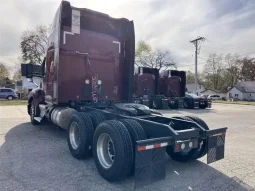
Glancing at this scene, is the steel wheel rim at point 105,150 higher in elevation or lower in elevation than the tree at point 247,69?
lower

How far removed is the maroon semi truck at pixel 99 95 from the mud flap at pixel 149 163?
359 millimetres

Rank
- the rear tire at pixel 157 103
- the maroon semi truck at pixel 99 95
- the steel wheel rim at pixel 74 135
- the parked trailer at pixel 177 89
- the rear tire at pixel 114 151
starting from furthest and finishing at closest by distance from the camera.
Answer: the parked trailer at pixel 177 89 < the rear tire at pixel 157 103 < the steel wheel rim at pixel 74 135 < the maroon semi truck at pixel 99 95 < the rear tire at pixel 114 151

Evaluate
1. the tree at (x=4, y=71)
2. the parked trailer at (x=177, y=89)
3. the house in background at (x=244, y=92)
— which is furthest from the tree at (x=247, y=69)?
the tree at (x=4, y=71)

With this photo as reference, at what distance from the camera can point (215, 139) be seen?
3.82 metres

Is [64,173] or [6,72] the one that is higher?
[6,72]

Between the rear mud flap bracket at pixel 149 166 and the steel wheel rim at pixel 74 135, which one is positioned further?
the steel wheel rim at pixel 74 135

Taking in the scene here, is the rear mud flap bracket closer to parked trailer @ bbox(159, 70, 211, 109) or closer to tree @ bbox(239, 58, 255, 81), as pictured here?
parked trailer @ bbox(159, 70, 211, 109)

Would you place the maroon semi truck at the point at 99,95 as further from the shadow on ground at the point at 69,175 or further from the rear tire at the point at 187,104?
the rear tire at the point at 187,104

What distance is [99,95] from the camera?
21.4 feet

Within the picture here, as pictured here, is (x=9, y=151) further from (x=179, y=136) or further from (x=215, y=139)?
(x=215, y=139)

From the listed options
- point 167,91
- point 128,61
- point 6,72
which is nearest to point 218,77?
point 167,91

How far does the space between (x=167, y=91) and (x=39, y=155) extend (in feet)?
54.6

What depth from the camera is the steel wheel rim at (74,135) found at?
4797mm

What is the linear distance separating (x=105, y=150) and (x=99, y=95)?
2879 millimetres
